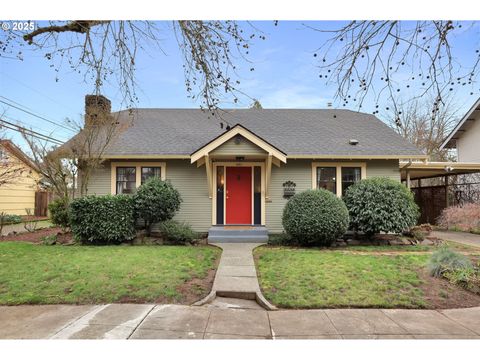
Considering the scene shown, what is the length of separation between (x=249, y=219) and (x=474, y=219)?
585 cm

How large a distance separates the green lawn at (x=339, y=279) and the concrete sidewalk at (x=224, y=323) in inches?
11.2

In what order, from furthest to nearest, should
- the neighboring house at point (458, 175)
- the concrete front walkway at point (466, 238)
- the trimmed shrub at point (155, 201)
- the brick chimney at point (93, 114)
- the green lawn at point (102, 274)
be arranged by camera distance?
the neighboring house at point (458, 175), the concrete front walkway at point (466, 238), the trimmed shrub at point (155, 201), the brick chimney at point (93, 114), the green lawn at point (102, 274)

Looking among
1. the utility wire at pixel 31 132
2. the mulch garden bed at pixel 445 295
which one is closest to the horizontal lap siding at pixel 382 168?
the mulch garden bed at pixel 445 295

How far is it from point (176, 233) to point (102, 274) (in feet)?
10.2

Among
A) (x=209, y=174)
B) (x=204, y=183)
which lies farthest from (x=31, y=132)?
(x=209, y=174)

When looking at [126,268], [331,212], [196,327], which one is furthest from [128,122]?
[196,327]

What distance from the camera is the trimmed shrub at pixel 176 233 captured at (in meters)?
8.18

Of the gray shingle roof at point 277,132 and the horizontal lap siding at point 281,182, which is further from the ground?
the gray shingle roof at point 277,132

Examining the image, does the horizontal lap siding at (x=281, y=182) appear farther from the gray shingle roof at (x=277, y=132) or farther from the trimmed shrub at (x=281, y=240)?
the trimmed shrub at (x=281, y=240)

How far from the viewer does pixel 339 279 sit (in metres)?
4.96

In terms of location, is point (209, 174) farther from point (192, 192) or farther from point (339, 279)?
point (339, 279)

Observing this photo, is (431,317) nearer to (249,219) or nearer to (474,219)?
(474,219)

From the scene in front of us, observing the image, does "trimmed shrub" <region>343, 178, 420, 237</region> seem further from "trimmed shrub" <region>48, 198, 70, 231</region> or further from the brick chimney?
"trimmed shrub" <region>48, 198, 70, 231</region>

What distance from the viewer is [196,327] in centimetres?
329
